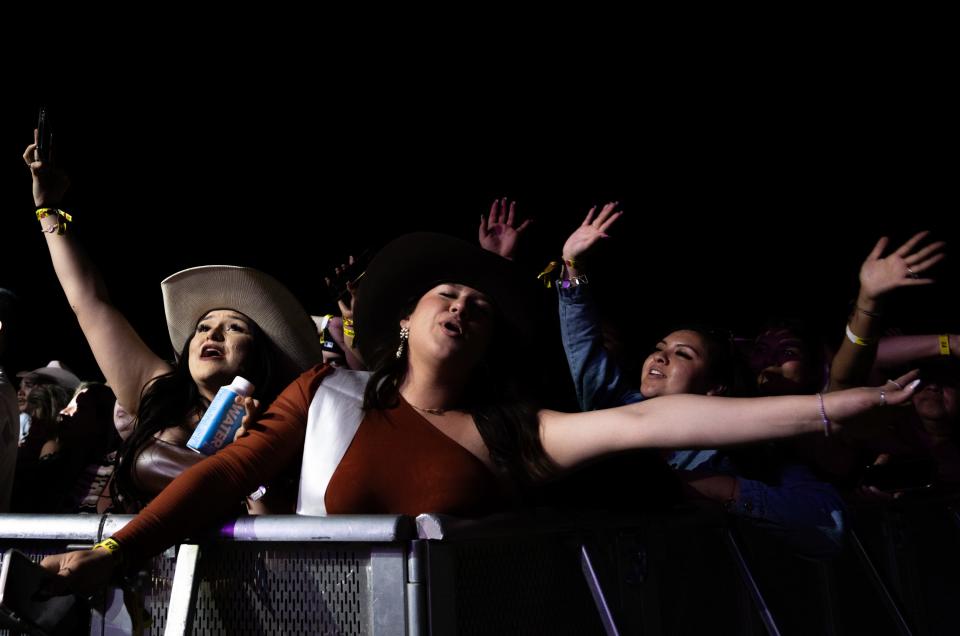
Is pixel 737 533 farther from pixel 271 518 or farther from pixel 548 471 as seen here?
pixel 271 518

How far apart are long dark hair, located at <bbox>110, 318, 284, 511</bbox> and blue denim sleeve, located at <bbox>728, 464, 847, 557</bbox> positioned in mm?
A: 1167

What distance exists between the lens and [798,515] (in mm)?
1763

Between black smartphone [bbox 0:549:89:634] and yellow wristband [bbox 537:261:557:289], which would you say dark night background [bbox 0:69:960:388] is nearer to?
yellow wristband [bbox 537:261:557:289]

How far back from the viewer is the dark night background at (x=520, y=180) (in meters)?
3.96

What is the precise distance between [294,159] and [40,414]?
1833 mm

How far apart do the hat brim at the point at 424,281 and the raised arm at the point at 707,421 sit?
398mm

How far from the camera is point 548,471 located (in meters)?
1.47

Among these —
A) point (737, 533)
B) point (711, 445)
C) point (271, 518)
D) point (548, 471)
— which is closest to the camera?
point (271, 518)

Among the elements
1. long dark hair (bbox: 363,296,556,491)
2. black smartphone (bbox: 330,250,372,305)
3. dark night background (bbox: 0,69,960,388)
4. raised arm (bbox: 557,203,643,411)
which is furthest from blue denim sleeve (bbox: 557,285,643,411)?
dark night background (bbox: 0,69,960,388)

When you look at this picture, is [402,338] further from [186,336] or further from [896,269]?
[896,269]

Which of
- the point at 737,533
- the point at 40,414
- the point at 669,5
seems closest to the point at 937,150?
the point at 669,5

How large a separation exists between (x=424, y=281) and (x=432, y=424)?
0.41m

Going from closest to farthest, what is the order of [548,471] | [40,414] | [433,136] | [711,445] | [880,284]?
[711,445], [548,471], [880,284], [40,414], [433,136]

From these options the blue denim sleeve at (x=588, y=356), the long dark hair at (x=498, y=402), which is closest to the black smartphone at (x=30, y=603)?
the long dark hair at (x=498, y=402)
